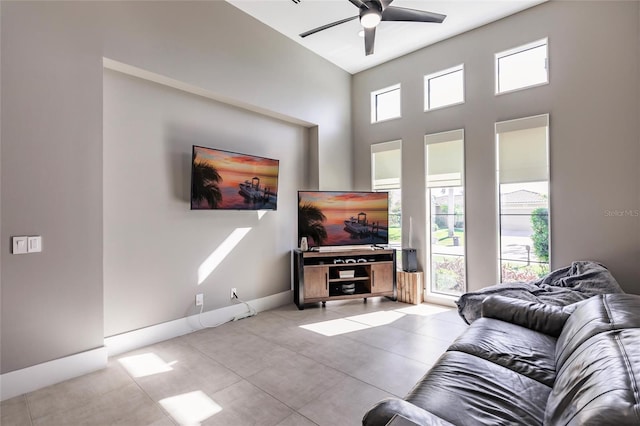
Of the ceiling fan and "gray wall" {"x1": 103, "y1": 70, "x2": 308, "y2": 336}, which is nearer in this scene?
the ceiling fan

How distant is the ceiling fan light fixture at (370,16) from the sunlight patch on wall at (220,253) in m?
2.77

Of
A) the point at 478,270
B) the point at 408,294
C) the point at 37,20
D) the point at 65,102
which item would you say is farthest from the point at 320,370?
the point at 37,20

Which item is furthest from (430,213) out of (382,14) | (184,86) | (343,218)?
(184,86)

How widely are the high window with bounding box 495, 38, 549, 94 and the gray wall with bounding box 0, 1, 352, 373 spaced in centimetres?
361

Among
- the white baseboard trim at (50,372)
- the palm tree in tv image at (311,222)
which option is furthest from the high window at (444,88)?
the white baseboard trim at (50,372)

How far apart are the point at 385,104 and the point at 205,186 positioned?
338cm

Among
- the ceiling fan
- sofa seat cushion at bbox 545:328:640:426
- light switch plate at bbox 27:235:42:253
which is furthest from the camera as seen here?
the ceiling fan

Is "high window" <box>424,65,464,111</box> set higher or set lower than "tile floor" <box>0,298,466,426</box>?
higher

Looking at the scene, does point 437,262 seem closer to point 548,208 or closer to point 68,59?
point 548,208

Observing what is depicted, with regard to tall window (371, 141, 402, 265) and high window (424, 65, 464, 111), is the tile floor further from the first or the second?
high window (424, 65, 464, 111)

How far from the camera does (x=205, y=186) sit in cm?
353

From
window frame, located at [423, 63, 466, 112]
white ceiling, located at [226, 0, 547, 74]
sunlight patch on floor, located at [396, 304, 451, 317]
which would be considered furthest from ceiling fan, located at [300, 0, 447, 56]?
sunlight patch on floor, located at [396, 304, 451, 317]

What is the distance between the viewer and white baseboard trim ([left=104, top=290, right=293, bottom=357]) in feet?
9.84

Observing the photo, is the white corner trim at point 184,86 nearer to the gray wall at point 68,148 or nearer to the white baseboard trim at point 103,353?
the gray wall at point 68,148
